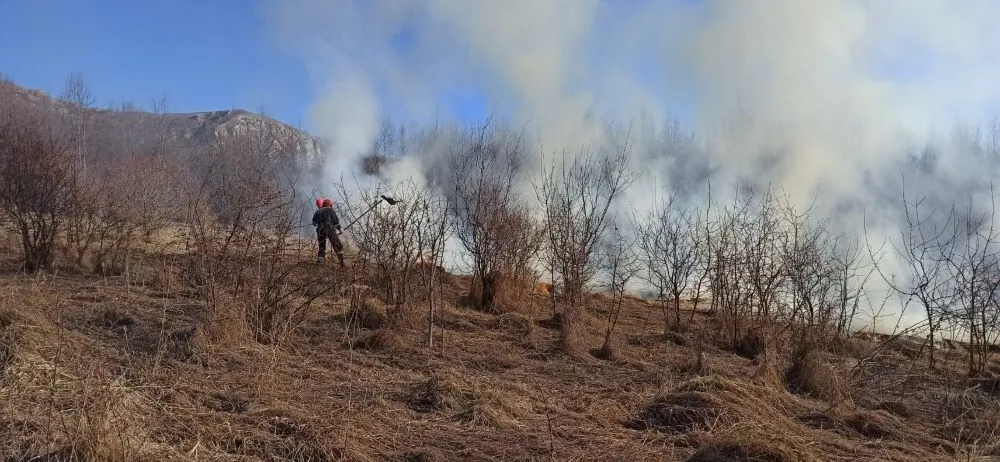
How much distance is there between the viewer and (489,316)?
9.45 m

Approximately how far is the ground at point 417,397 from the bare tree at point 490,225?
2660 mm

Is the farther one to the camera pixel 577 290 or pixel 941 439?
pixel 577 290

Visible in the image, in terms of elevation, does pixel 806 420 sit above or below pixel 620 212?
below

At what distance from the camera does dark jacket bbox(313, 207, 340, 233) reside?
8.92 m

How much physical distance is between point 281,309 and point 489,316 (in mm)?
3427

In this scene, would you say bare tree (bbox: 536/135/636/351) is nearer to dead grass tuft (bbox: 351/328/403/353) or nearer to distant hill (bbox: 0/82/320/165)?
dead grass tuft (bbox: 351/328/403/353)

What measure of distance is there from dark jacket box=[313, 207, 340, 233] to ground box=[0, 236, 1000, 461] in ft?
4.07

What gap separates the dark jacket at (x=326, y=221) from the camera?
29.3 feet

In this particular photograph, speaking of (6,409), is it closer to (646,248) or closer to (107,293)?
(107,293)

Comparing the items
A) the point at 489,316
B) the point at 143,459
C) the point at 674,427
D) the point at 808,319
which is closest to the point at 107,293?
the point at 489,316

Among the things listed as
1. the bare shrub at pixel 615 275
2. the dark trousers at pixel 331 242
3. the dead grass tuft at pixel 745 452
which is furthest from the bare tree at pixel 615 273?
the dead grass tuft at pixel 745 452

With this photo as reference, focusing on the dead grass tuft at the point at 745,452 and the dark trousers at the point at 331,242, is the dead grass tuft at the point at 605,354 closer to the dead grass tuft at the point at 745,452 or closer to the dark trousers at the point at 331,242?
the dark trousers at the point at 331,242

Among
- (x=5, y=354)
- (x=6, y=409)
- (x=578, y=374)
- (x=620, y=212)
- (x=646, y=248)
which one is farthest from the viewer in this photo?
(x=620, y=212)

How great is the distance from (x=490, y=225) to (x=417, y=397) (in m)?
5.91
